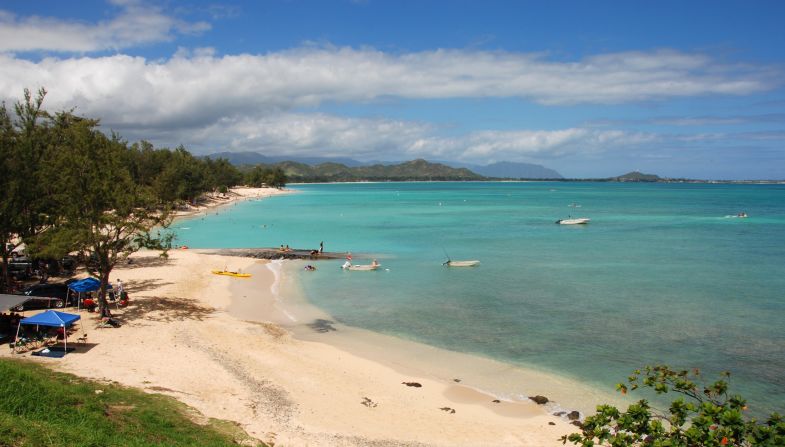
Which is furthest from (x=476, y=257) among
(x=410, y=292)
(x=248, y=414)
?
(x=248, y=414)

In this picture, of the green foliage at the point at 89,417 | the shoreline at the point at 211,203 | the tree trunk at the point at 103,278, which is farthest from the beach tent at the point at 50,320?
the shoreline at the point at 211,203

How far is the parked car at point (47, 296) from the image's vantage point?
2309 centimetres

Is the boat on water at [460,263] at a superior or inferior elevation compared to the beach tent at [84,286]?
inferior

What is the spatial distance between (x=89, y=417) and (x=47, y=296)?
16036 mm

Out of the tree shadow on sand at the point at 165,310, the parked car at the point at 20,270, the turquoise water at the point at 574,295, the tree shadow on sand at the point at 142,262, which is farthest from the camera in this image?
the tree shadow on sand at the point at 142,262

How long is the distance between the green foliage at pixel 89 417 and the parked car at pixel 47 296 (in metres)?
11.1

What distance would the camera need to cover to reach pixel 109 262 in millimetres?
23062

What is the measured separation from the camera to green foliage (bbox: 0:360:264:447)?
8.89m

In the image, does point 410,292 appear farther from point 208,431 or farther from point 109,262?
point 208,431

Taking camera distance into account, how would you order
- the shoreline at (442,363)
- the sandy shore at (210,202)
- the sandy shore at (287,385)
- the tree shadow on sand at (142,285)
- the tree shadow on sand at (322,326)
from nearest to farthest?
the sandy shore at (287,385) < the shoreline at (442,363) < the tree shadow on sand at (322,326) < the tree shadow on sand at (142,285) < the sandy shore at (210,202)

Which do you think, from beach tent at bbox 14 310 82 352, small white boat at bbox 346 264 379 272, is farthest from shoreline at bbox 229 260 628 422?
small white boat at bbox 346 264 379 272

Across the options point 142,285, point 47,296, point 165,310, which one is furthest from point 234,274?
point 47,296

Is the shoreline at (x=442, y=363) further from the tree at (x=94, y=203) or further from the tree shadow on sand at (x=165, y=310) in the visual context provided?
the tree at (x=94, y=203)

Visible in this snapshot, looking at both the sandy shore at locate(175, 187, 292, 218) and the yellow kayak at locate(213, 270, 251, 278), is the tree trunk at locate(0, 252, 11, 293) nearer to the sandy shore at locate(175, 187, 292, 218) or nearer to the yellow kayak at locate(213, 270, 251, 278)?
the yellow kayak at locate(213, 270, 251, 278)
